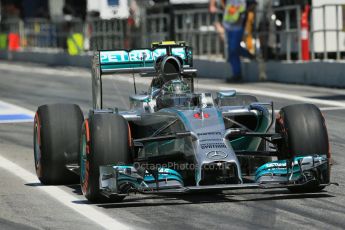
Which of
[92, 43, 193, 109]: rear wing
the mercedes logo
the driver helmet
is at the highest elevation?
[92, 43, 193, 109]: rear wing

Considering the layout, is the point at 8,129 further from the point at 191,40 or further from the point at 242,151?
the point at 191,40

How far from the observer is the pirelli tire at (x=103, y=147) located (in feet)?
32.8

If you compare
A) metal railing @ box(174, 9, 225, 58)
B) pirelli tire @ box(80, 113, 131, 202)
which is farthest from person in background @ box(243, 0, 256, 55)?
pirelli tire @ box(80, 113, 131, 202)

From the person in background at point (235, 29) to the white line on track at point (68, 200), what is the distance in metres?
14.6

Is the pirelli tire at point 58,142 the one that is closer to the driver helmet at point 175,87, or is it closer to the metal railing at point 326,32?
the driver helmet at point 175,87

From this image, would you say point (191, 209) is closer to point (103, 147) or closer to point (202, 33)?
point (103, 147)

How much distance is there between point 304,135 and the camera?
10305 millimetres

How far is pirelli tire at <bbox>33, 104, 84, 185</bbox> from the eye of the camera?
37.5ft

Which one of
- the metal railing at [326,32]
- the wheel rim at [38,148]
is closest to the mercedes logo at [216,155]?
the wheel rim at [38,148]

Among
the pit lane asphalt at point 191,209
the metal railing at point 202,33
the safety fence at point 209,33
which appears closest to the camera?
the pit lane asphalt at point 191,209

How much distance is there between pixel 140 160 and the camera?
1041cm

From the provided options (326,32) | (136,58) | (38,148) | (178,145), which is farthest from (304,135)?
(326,32)

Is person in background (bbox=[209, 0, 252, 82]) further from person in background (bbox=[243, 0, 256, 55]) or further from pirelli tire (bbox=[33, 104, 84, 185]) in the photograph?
pirelli tire (bbox=[33, 104, 84, 185])

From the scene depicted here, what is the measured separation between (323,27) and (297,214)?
54.6 ft
